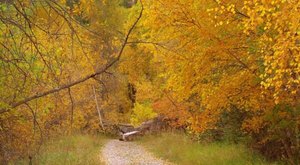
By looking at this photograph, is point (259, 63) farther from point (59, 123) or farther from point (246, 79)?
point (59, 123)

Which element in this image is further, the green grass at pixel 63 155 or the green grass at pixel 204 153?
the green grass at pixel 63 155

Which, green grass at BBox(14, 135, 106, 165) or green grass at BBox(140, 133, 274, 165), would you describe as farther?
green grass at BBox(14, 135, 106, 165)

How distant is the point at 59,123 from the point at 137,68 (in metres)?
17.1

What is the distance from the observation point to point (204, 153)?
51.7ft

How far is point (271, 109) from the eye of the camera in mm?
10414

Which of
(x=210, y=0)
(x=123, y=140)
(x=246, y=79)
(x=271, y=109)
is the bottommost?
(x=123, y=140)

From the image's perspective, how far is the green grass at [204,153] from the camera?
13236mm

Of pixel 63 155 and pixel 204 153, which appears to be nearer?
pixel 204 153

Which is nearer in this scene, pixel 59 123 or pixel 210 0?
pixel 210 0

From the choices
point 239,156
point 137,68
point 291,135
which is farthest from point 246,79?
point 137,68

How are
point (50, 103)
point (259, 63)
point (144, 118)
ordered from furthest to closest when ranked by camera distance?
point (144, 118), point (50, 103), point (259, 63)

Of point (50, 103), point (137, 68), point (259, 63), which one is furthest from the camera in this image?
point (137, 68)

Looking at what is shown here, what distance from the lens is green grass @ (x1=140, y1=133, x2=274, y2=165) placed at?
13236mm

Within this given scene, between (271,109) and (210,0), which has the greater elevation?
(210,0)
